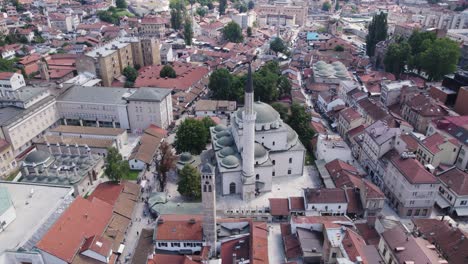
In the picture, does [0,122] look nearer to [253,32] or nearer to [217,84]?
[217,84]

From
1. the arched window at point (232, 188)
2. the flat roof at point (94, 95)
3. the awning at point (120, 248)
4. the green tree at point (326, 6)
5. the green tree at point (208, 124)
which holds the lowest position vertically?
the awning at point (120, 248)

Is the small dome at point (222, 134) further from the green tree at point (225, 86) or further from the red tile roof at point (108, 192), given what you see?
the green tree at point (225, 86)

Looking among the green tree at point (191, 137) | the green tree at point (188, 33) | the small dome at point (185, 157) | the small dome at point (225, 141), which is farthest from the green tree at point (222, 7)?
the small dome at point (185, 157)

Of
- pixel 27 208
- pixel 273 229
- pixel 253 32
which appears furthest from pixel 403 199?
pixel 253 32

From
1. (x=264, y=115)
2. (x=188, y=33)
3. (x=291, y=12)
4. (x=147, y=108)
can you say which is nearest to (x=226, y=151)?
(x=264, y=115)

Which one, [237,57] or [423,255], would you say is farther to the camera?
[237,57]

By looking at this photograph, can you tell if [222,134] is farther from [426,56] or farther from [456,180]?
[426,56]

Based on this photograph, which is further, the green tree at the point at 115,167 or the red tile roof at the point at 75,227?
the green tree at the point at 115,167
